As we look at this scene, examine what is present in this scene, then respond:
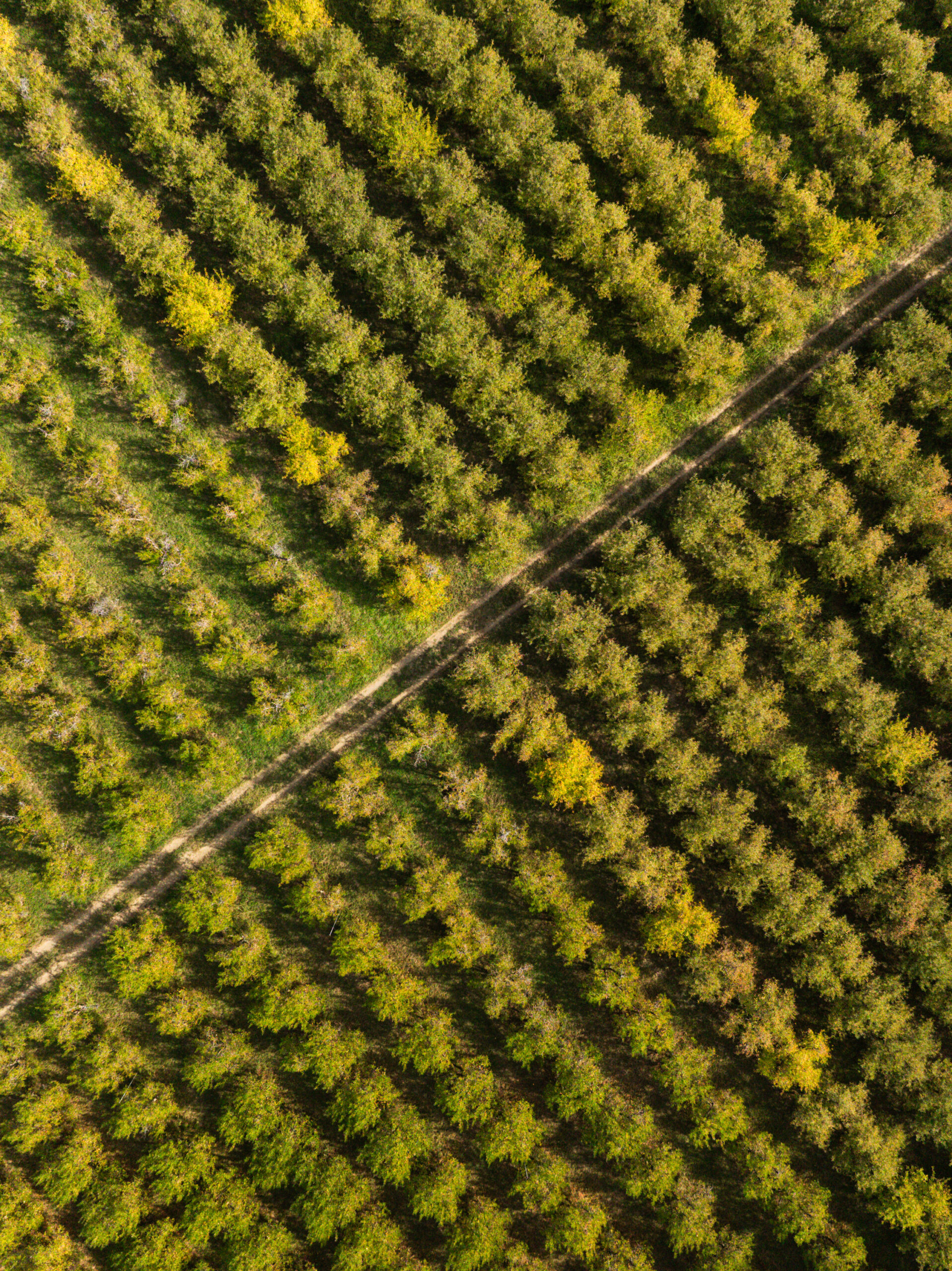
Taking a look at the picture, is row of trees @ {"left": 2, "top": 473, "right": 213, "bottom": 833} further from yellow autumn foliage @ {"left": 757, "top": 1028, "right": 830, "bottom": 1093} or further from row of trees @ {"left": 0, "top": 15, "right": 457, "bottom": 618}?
yellow autumn foliage @ {"left": 757, "top": 1028, "right": 830, "bottom": 1093}

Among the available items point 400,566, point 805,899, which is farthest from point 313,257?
point 805,899

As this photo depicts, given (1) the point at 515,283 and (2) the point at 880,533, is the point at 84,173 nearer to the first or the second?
(1) the point at 515,283

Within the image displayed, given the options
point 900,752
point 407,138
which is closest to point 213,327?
point 407,138

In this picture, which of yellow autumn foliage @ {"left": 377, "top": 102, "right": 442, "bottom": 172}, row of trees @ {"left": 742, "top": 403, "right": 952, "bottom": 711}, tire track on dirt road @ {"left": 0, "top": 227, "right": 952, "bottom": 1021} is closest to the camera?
row of trees @ {"left": 742, "top": 403, "right": 952, "bottom": 711}

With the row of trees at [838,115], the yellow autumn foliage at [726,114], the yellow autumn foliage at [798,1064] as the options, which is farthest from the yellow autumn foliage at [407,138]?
the yellow autumn foliage at [798,1064]

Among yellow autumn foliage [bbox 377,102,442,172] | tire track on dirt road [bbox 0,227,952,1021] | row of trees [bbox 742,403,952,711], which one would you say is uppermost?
yellow autumn foliage [bbox 377,102,442,172]

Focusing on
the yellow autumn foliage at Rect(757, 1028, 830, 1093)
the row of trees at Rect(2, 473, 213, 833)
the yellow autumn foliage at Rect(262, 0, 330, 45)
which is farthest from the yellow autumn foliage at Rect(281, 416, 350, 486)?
the yellow autumn foliage at Rect(757, 1028, 830, 1093)

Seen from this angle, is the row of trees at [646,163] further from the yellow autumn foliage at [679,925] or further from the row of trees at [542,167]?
the yellow autumn foliage at [679,925]

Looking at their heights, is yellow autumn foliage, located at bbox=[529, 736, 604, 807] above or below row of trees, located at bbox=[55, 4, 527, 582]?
below
